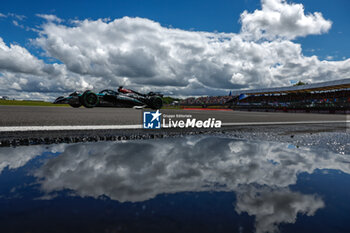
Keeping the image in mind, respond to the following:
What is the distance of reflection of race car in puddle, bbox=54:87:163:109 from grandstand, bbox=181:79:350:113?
104ft

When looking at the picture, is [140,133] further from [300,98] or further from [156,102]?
[300,98]

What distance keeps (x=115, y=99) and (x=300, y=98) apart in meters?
44.8

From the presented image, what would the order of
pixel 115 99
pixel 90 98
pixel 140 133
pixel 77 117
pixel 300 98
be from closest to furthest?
pixel 140 133 → pixel 77 117 → pixel 90 98 → pixel 115 99 → pixel 300 98

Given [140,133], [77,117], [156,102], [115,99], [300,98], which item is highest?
[300,98]

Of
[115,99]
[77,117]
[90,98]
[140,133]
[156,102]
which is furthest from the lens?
[156,102]

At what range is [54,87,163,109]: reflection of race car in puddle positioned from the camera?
12.0m

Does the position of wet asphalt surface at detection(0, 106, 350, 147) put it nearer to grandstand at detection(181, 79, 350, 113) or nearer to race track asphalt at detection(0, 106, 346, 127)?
race track asphalt at detection(0, 106, 346, 127)

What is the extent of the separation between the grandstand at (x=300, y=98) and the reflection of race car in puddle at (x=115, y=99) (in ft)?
104

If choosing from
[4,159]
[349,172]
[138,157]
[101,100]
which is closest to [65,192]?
[138,157]

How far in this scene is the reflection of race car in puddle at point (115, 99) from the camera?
11992mm

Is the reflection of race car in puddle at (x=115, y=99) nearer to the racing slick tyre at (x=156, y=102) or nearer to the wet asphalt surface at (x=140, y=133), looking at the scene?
the racing slick tyre at (x=156, y=102)

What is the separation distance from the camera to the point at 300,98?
44469 millimetres

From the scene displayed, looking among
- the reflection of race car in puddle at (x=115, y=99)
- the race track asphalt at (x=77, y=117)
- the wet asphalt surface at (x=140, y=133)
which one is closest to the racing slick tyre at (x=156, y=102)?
the reflection of race car in puddle at (x=115, y=99)

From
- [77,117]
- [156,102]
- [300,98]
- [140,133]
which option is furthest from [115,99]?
[300,98]
